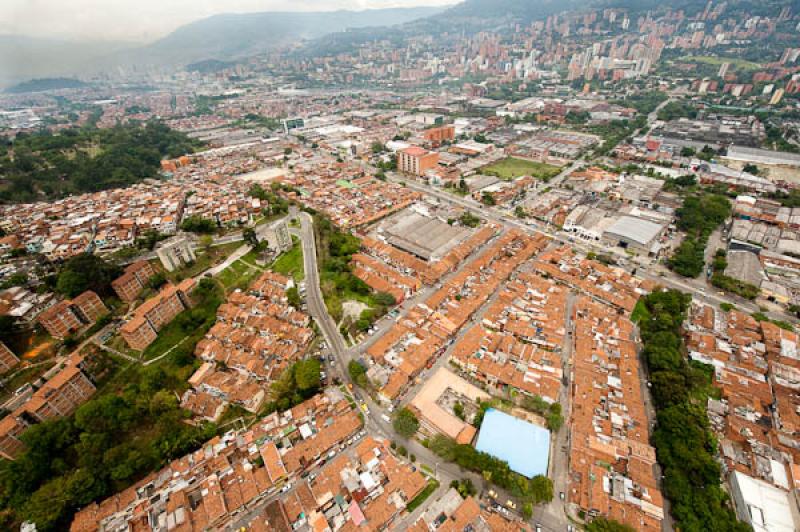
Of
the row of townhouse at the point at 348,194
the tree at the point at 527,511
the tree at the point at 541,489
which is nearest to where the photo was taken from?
the tree at the point at 527,511

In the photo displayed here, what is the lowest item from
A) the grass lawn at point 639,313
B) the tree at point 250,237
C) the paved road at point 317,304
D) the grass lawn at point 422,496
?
the grass lawn at point 422,496

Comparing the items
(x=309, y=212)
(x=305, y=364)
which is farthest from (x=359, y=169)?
(x=305, y=364)

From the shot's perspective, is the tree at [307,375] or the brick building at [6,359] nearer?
the tree at [307,375]

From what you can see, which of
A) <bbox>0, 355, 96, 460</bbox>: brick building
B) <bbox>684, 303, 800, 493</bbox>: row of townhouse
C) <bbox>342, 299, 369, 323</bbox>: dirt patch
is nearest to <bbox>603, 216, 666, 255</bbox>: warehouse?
<bbox>684, 303, 800, 493</bbox>: row of townhouse

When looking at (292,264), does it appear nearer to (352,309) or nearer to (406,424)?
(352,309)

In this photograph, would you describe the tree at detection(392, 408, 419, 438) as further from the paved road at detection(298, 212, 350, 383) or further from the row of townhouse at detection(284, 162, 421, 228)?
the row of townhouse at detection(284, 162, 421, 228)

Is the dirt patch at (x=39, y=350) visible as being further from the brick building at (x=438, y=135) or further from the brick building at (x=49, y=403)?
the brick building at (x=438, y=135)

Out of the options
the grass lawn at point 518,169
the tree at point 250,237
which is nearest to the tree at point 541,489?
the tree at point 250,237
